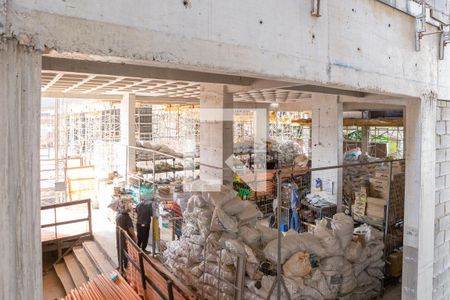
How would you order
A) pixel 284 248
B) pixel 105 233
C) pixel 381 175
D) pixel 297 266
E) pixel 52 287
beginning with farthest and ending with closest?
pixel 105 233 < pixel 52 287 < pixel 381 175 < pixel 284 248 < pixel 297 266

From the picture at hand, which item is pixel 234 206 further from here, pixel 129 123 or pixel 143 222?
pixel 129 123

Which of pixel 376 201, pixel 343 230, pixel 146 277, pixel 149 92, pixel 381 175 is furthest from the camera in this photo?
pixel 149 92

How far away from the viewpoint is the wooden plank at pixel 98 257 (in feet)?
25.1

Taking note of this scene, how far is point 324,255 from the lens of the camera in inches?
207

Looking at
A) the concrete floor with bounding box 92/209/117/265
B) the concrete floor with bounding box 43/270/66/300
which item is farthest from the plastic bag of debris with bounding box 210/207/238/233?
the concrete floor with bounding box 43/270/66/300

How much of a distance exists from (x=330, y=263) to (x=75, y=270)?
20.5 feet

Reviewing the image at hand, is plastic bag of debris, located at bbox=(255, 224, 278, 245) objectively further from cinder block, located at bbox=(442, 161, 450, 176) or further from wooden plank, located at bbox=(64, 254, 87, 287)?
wooden plank, located at bbox=(64, 254, 87, 287)

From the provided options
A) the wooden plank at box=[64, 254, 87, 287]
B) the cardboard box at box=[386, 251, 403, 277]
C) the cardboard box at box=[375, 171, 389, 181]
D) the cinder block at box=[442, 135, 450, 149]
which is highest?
the cinder block at box=[442, 135, 450, 149]

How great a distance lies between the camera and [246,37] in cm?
250

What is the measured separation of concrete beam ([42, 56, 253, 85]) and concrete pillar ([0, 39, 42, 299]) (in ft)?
10.8

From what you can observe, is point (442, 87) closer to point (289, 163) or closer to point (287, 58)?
point (287, 58)

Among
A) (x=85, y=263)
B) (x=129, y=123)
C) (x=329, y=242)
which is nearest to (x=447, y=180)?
(x=329, y=242)

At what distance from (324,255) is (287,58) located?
11.7ft

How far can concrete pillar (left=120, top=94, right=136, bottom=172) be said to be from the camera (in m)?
12.3
